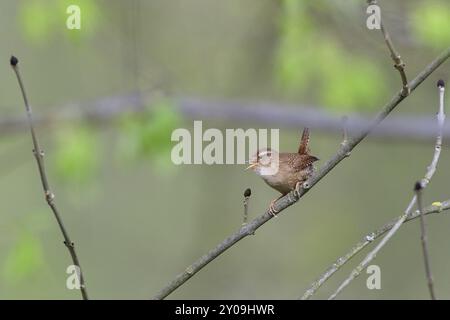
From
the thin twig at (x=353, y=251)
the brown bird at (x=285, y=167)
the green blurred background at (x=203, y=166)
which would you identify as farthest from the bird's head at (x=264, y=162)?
the green blurred background at (x=203, y=166)

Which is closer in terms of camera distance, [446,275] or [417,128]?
[417,128]

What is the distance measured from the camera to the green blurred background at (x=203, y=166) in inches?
223

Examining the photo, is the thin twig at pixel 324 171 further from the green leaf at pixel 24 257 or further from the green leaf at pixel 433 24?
the green leaf at pixel 433 24

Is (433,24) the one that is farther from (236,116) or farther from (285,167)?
(285,167)

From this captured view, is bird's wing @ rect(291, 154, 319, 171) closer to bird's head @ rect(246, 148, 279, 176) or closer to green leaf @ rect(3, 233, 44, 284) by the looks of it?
bird's head @ rect(246, 148, 279, 176)

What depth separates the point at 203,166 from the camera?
6812mm

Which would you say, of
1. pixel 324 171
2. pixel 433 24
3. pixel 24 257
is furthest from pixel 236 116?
pixel 324 171

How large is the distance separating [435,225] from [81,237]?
9.63ft

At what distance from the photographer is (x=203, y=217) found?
674cm

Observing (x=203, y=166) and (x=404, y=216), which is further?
(x=203, y=166)

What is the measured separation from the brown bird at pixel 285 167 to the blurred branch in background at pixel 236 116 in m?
2.28

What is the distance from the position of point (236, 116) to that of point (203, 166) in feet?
4.26

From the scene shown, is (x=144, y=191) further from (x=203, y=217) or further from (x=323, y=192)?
(x=323, y=192)
